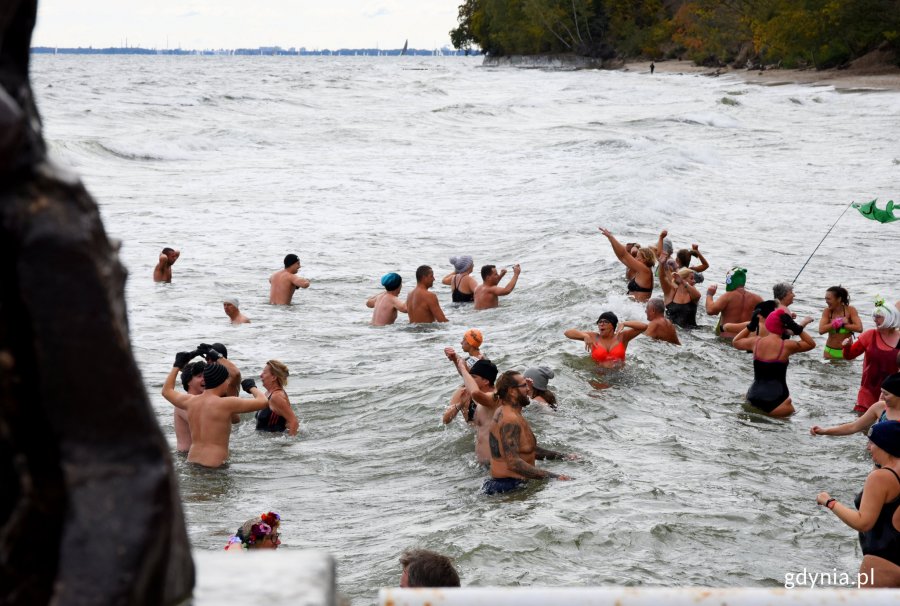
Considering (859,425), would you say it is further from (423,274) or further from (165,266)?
(165,266)

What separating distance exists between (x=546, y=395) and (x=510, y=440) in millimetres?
2028

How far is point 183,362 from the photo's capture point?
8.36 metres

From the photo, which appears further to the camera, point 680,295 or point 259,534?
point 680,295

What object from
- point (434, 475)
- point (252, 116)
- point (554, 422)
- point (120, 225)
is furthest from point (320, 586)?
point (252, 116)

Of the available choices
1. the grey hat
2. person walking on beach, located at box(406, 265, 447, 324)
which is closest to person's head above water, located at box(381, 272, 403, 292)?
person walking on beach, located at box(406, 265, 447, 324)

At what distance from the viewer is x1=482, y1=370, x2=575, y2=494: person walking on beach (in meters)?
8.06

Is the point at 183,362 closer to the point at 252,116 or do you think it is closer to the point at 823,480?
the point at 823,480

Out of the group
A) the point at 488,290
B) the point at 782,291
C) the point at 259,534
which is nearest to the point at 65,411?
the point at 259,534

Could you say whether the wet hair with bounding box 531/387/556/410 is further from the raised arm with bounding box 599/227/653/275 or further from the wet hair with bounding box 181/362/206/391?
the raised arm with bounding box 599/227/653/275

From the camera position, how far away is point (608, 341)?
1162 cm

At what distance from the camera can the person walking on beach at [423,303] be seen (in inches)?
556

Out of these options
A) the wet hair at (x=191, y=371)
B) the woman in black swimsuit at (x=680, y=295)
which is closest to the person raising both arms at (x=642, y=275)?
the woman in black swimsuit at (x=680, y=295)

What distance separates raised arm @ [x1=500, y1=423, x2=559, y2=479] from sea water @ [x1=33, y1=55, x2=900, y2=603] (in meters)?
0.13

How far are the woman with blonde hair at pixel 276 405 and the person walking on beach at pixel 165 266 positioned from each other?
A: 750cm
